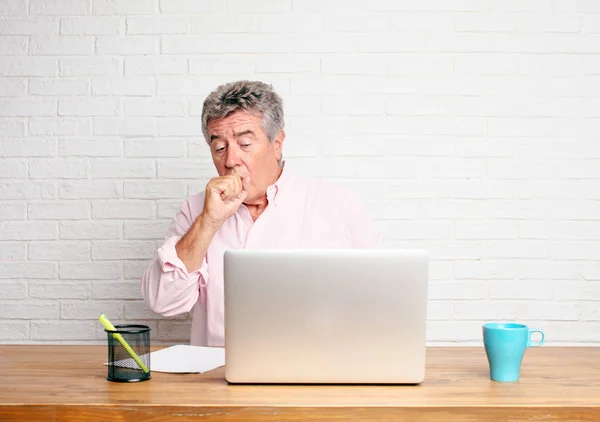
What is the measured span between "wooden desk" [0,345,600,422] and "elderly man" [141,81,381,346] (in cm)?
77

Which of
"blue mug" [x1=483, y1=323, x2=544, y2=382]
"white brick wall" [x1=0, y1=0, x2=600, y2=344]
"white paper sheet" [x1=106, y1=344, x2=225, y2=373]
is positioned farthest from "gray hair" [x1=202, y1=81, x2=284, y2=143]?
"blue mug" [x1=483, y1=323, x2=544, y2=382]

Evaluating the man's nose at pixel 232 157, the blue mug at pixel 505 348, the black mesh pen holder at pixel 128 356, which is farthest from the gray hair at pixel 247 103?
the blue mug at pixel 505 348

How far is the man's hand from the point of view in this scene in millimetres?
2170

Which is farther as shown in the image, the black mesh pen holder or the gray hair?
the gray hair

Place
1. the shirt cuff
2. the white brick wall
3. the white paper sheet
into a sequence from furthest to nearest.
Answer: the white brick wall
the shirt cuff
the white paper sheet

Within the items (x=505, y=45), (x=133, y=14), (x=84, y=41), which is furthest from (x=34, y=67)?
(x=505, y=45)

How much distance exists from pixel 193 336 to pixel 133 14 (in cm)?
135

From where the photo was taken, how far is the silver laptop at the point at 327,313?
4.69 feet

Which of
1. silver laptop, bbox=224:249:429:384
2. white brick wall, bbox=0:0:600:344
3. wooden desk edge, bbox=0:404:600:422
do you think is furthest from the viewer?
white brick wall, bbox=0:0:600:344

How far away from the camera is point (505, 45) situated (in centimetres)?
297

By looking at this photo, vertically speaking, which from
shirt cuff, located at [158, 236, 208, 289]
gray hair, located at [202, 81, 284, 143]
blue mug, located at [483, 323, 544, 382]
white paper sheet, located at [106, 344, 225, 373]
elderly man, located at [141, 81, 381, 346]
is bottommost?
white paper sheet, located at [106, 344, 225, 373]

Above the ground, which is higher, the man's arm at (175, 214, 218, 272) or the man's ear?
the man's ear

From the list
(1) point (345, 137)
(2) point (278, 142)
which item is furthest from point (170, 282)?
(1) point (345, 137)

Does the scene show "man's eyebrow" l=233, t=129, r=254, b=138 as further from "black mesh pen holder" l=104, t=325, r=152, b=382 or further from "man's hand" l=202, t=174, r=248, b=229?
"black mesh pen holder" l=104, t=325, r=152, b=382
